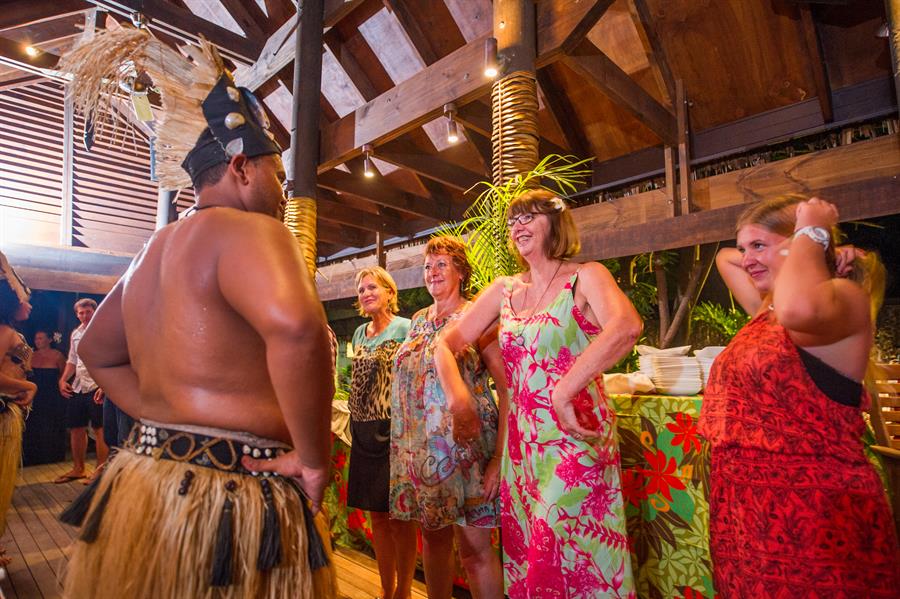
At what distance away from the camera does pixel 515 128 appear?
8.67 feet

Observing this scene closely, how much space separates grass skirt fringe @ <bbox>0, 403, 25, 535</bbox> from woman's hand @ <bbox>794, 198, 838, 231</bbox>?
3754 millimetres

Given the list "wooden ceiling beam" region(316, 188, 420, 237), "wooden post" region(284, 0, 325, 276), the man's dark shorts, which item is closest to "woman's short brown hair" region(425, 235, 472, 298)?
"wooden post" region(284, 0, 325, 276)

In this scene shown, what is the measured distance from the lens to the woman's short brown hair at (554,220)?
65.2 inches

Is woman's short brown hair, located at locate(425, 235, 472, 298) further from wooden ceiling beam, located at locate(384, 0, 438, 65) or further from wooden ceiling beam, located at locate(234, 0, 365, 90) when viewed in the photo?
wooden ceiling beam, located at locate(384, 0, 438, 65)

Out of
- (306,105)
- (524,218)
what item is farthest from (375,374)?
(306,105)

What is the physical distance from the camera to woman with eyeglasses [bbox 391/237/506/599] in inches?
72.4

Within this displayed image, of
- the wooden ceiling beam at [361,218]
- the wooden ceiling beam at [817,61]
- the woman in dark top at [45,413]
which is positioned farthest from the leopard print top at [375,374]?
the woman in dark top at [45,413]

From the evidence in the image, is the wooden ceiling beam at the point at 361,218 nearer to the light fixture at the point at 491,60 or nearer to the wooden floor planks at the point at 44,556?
the wooden floor planks at the point at 44,556

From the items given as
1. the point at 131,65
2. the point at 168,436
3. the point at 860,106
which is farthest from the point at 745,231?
the point at 860,106

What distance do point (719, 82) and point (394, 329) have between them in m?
4.86

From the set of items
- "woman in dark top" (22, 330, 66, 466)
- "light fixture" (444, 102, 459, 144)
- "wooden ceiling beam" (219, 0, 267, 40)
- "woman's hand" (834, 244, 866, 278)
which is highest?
"wooden ceiling beam" (219, 0, 267, 40)

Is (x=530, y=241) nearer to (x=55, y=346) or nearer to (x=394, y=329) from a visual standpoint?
(x=394, y=329)

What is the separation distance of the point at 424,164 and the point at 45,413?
6265 millimetres

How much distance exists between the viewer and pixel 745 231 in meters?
1.41
